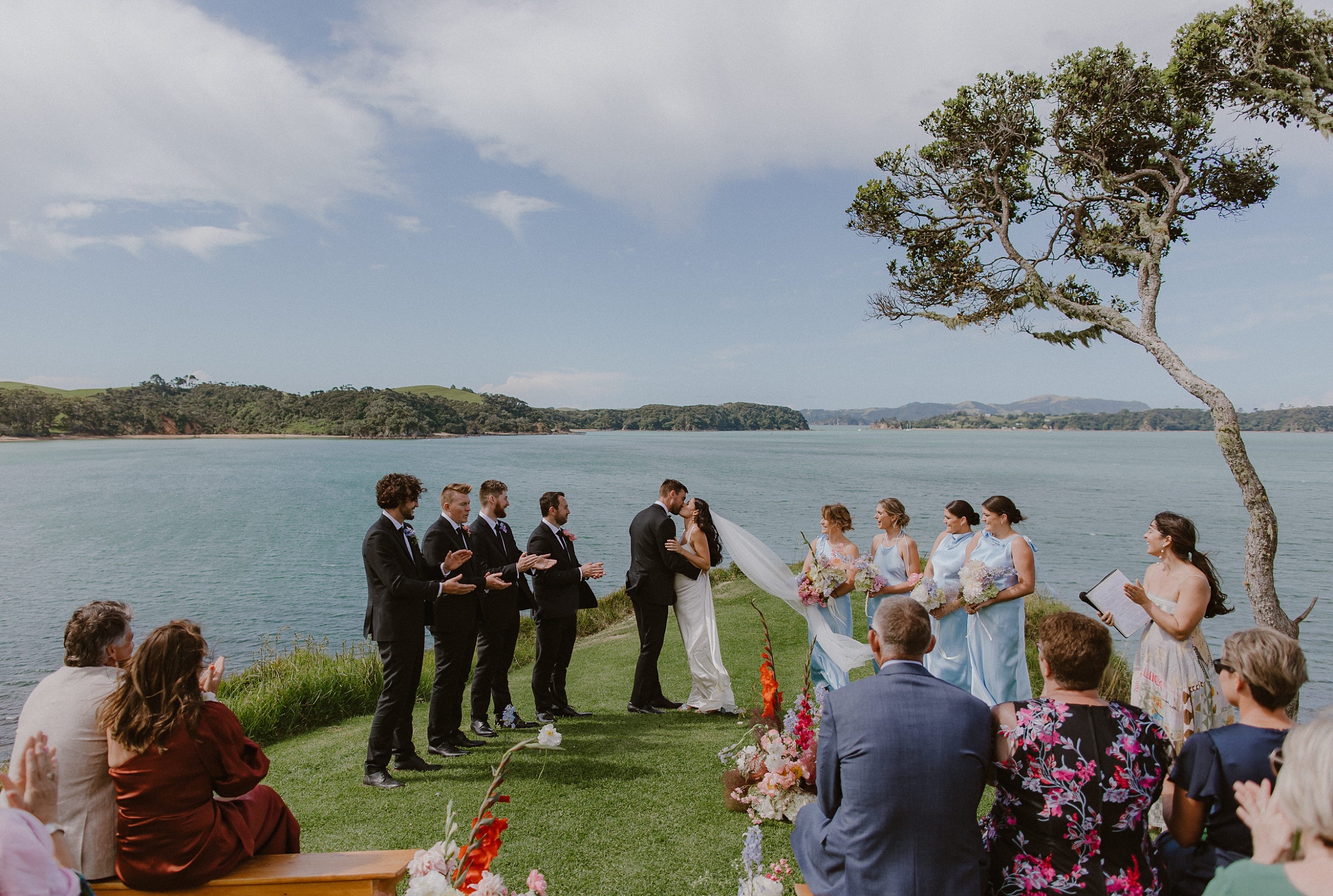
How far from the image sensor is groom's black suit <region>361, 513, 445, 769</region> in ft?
19.2

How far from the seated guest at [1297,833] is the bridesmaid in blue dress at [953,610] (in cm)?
488

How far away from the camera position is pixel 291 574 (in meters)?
29.3

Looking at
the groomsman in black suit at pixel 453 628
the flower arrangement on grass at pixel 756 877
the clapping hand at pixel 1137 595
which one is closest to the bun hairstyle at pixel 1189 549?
the clapping hand at pixel 1137 595

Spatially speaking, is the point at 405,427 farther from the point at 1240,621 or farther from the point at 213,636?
the point at 1240,621

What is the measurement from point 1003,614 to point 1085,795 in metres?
4.19

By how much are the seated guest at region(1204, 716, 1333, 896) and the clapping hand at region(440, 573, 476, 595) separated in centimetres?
534

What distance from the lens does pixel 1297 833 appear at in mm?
2092

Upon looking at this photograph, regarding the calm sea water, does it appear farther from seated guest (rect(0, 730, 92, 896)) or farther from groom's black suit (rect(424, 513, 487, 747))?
seated guest (rect(0, 730, 92, 896))

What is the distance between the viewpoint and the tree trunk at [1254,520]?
312 inches

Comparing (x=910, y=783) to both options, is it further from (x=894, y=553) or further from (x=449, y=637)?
(x=894, y=553)

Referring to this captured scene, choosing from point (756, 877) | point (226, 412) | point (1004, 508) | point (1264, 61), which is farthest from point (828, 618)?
point (226, 412)

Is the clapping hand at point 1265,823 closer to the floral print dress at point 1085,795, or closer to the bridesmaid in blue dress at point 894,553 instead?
the floral print dress at point 1085,795

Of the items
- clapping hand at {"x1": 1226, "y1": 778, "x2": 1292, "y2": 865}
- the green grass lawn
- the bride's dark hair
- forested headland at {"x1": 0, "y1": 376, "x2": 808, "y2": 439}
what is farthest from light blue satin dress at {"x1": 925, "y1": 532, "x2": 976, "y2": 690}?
forested headland at {"x1": 0, "y1": 376, "x2": 808, "y2": 439}

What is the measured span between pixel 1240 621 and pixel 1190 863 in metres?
23.0
